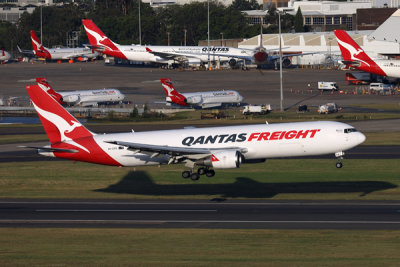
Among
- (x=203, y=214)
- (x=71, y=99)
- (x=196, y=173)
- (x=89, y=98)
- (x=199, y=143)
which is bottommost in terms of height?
(x=203, y=214)

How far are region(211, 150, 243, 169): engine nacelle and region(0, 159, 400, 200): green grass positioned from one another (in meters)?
7.82

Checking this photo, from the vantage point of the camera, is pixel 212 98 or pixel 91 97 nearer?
pixel 212 98

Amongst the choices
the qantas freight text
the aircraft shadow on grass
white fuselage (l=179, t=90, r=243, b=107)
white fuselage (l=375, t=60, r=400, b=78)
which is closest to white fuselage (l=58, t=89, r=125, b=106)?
white fuselage (l=179, t=90, r=243, b=107)

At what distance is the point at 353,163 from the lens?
284ft

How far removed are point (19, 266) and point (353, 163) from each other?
49337 mm

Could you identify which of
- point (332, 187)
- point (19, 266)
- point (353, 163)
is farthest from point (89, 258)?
point (353, 163)

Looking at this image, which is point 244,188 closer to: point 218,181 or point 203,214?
point 218,181

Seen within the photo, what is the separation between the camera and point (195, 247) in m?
51.8

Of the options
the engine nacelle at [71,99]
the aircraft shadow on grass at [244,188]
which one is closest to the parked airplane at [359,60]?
the engine nacelle at [71,99]

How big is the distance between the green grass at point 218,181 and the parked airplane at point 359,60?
91.6 meters

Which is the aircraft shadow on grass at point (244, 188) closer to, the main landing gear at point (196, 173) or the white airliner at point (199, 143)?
the main landing gear at point (196, 173)

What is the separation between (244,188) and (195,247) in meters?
23.8

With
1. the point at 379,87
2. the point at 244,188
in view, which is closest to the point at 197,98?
the point at 379,87

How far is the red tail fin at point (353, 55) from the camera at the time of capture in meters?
176
